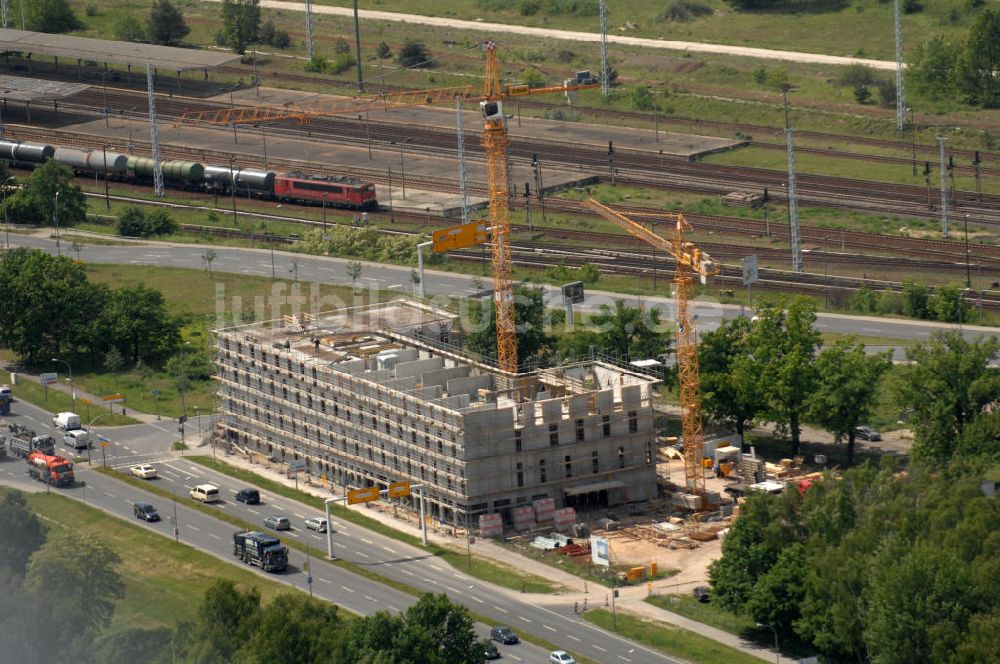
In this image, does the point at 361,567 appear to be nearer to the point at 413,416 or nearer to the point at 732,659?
the point at 413,416

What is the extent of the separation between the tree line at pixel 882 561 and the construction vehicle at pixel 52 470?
53.9 meters

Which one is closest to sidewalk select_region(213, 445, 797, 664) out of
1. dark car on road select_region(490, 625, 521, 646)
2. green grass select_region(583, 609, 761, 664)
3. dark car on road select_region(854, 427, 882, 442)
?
green grass select_region(583, 609, 761, 664)

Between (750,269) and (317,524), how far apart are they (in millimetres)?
60141

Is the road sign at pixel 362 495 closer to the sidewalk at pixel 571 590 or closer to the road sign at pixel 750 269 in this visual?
the sidewalk at pixel 571 590

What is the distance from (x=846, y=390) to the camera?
527ft

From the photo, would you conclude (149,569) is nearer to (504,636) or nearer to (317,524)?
(317,524)

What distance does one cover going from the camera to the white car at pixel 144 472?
166625mm

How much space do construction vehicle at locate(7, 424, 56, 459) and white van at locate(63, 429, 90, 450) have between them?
1.37 metres

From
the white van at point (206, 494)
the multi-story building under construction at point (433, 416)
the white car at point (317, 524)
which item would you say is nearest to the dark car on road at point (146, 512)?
the white van at point (206, 494)

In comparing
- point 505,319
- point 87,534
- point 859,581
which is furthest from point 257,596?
point 505,319

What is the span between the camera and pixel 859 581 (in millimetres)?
128375

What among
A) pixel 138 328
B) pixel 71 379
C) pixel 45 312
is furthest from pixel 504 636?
pixel 45 312

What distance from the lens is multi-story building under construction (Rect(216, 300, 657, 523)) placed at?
155125 mm

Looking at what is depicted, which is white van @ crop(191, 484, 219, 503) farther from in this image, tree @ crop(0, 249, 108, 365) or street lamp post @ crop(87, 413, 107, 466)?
tree @ crop(0, 249, 108, 365)
